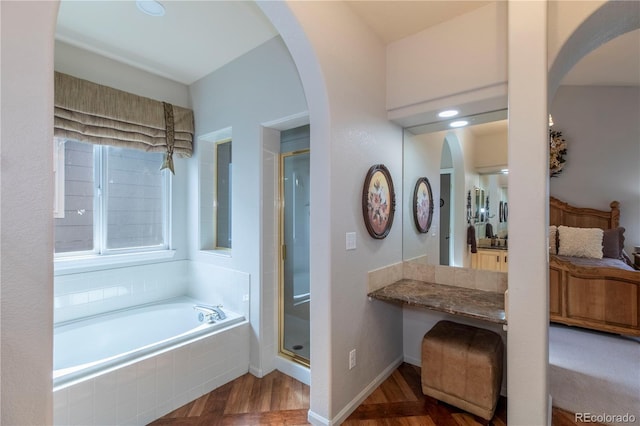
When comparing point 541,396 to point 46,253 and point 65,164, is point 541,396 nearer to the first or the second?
point 46,253

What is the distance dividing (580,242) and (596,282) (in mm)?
1019

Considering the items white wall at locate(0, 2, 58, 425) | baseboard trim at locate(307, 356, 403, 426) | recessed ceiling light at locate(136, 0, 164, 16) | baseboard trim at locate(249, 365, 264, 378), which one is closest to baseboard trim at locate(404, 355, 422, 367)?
baseboard trim at locate(307, 356, 403, 426)

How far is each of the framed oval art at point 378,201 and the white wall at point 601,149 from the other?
11.9 ft

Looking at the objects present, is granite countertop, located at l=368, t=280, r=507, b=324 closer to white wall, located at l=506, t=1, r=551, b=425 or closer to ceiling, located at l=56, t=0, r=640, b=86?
white wall, located at l=506, t=1, r=551, b=425

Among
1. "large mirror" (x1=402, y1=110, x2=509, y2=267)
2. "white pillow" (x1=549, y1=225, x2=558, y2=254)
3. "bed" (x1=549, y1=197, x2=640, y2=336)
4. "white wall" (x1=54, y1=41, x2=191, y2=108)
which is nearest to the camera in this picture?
"large mirror" (x1=402, y1=110, x2=509, y2=267)

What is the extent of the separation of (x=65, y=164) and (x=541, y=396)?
3.93 m

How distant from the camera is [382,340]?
7.95ft

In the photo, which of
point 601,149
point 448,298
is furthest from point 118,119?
point 601,149

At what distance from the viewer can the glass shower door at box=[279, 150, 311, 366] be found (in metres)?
2.78

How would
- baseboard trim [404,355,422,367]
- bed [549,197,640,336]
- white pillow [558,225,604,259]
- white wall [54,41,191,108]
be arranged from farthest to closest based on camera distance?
white pillow [558,225,604,259] → bed [549,197,640,336] → baseboard trim [404,355,422,367] → white wall [54,41,191,108]

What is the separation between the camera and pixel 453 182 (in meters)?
2.64

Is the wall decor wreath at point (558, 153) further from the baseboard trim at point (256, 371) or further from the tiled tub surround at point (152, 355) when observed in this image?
the baseboard trim at point (256, 371)

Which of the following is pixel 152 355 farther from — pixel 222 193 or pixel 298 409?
pixel 222 193

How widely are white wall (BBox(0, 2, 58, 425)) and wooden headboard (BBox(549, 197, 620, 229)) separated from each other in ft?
18.0
